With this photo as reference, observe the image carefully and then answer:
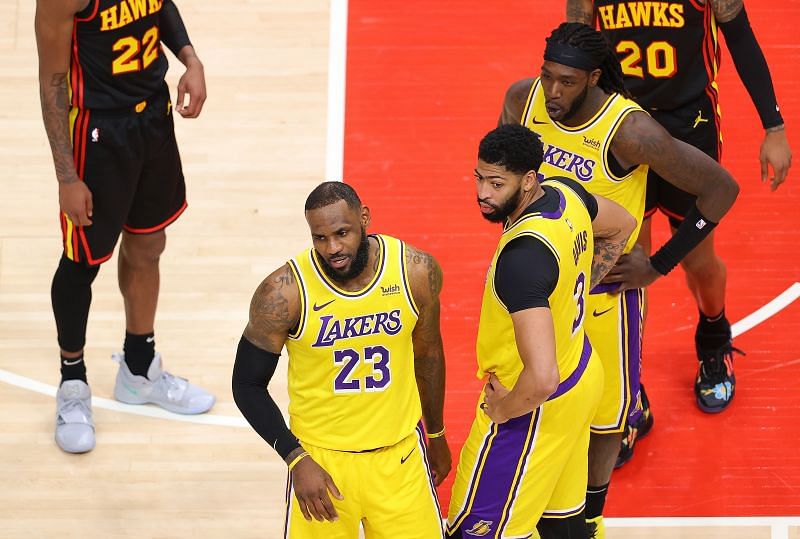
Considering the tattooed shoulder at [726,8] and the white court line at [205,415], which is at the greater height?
the tattooed shoulder at [726,8]

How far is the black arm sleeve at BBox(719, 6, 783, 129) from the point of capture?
5.60 meters

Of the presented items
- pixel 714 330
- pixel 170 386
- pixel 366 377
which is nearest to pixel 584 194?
pixel 366 377

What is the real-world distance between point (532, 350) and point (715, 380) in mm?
2507

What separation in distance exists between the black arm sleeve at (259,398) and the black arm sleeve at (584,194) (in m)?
1.23

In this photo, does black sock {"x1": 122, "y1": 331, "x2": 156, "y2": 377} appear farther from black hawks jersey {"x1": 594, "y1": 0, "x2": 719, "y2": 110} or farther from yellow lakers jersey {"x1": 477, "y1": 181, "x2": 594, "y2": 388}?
black hawks jersey {"x1": 594, "y1": 0, "x2": 719, "y2": 110}

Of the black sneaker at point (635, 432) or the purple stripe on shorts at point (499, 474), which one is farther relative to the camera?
the black sneaker at point (635, 432)

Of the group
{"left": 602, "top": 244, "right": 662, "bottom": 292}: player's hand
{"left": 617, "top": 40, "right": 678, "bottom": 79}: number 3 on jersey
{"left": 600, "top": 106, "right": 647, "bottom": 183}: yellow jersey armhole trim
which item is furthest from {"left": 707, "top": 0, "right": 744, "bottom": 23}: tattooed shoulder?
{"left": 602, "top": 244, "right": 662, "bottom": 292}: player's hand

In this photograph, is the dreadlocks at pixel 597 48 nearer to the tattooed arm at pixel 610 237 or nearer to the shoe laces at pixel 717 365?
the tattooed arm at pixel 610 237

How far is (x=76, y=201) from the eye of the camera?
549cm

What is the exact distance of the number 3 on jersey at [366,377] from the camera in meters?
4.35

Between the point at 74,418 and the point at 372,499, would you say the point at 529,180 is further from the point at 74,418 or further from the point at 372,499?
the point at 74,418

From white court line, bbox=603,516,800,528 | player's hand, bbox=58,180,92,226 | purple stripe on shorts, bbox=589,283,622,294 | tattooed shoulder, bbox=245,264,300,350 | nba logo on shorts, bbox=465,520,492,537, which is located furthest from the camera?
white court line, bbox=603,516,800,528

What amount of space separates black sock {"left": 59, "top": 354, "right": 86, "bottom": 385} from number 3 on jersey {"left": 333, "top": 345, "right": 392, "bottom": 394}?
2.20 meters

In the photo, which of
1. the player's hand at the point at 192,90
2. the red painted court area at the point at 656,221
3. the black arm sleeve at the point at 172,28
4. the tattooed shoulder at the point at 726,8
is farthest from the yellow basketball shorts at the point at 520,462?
the black arm sleeve at the point at 172,28
